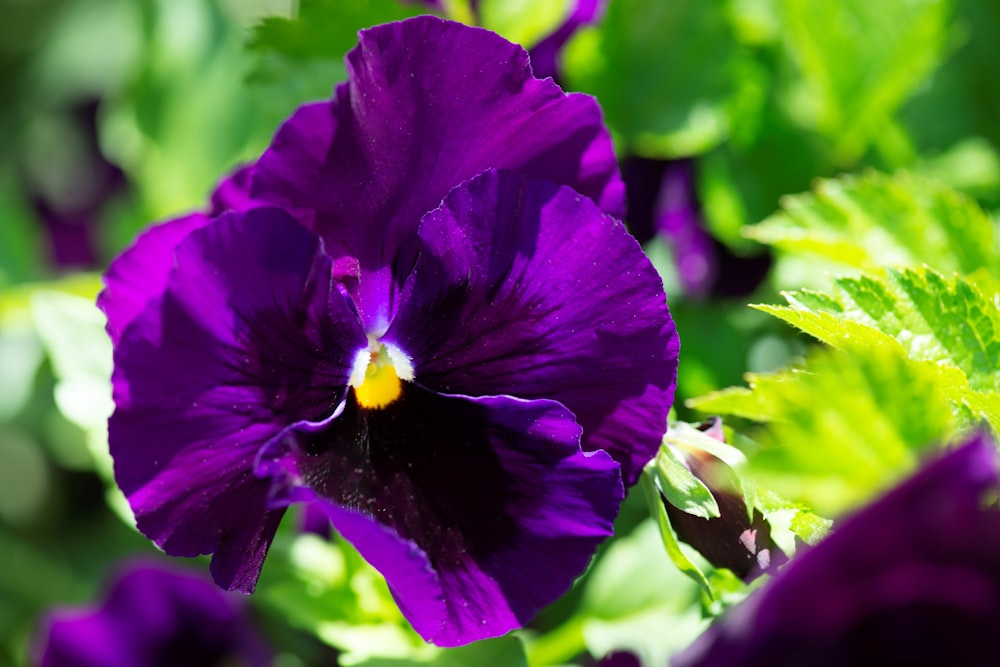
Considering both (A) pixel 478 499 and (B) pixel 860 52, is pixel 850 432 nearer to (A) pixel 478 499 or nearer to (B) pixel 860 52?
(A) pixel 478 499

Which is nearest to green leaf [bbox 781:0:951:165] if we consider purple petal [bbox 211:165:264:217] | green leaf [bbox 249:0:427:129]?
green leaf [bbox 249:0:427:129]

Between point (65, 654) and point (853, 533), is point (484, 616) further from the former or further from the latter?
point (65, 654)

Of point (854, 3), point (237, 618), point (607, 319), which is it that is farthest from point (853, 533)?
point (237, 618)

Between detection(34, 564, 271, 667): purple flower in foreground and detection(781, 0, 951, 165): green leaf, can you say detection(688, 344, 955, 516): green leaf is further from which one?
detection(34, 564, 271, 667): purple flower in foreground

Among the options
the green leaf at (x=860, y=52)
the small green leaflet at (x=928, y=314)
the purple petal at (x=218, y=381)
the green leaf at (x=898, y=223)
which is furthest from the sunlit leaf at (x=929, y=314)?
the green leaf at (x=860, y=52)

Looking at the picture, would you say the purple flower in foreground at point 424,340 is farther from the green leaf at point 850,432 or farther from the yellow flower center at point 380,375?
the green leaf at point 850,432

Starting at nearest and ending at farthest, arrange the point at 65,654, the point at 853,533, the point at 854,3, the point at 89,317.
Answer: the point at 853,533
the point at 89,317
the point at 854,3
the point at 65,654

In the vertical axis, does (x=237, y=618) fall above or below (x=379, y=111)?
below
